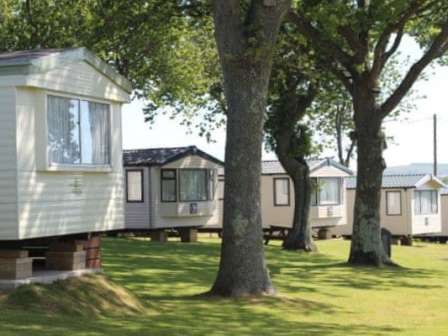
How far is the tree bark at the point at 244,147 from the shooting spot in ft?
49.7

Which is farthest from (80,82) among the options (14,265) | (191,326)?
(191,326)

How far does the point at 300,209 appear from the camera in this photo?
3148 cm

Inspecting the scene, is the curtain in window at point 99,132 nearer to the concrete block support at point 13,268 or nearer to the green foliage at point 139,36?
the concrete block support at point 13,268

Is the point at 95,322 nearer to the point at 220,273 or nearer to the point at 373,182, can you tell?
the point at 220,273

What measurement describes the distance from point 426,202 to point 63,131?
114 ft

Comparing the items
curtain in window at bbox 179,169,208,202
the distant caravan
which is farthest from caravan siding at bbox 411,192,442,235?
curtain in window at bbox 179,169,208,202

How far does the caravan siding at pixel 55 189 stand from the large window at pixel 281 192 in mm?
25840

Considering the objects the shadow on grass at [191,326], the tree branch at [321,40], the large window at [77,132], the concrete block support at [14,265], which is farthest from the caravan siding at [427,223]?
the concrete block support at [14,265]

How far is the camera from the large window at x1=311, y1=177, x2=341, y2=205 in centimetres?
4038

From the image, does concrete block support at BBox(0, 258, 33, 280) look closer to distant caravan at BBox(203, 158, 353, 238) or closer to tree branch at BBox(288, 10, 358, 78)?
tree branch at BBox(288, 10, 358, 78)

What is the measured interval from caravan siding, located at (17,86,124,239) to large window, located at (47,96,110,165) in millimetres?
175

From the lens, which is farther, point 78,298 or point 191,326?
point 78,298

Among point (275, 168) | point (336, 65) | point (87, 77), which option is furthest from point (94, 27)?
point (275, 168)

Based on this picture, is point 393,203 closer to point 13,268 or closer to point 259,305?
point 259,305
